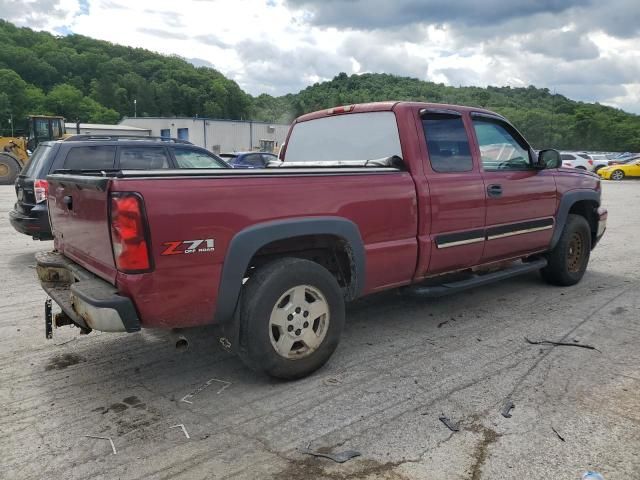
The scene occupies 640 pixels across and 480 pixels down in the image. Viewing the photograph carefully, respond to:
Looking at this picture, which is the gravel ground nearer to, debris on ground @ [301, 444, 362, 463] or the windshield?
debris on ground @ [301, 444, 362, 463]

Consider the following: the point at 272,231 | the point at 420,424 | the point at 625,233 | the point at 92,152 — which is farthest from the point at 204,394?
the point at 625,233

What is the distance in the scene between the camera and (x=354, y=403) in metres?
3.21

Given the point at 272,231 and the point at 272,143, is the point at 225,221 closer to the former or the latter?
the point at 272,231

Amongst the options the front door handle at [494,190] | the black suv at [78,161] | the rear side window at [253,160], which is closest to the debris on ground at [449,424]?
the front door handle at [494,190]

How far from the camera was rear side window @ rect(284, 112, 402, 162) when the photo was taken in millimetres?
4371

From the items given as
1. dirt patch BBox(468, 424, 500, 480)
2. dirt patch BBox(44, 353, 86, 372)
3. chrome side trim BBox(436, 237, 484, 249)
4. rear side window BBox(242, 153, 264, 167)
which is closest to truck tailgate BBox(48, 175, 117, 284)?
dirt patch BBox(44, 353, 86, 372)

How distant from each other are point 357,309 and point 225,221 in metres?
2.51

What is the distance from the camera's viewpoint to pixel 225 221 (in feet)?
9.88

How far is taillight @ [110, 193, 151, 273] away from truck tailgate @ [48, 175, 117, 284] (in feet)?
0.40

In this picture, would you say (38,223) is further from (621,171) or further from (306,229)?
(621,171)

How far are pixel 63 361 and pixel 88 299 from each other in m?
1.34

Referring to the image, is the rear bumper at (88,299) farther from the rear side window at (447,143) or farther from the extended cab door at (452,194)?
the rear side window at (447,143)

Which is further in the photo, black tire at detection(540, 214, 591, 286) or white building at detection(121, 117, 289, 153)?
white building at detection(121, 117, 289, 153)

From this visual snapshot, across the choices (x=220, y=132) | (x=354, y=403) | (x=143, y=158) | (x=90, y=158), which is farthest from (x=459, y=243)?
(x=220, y=132)
